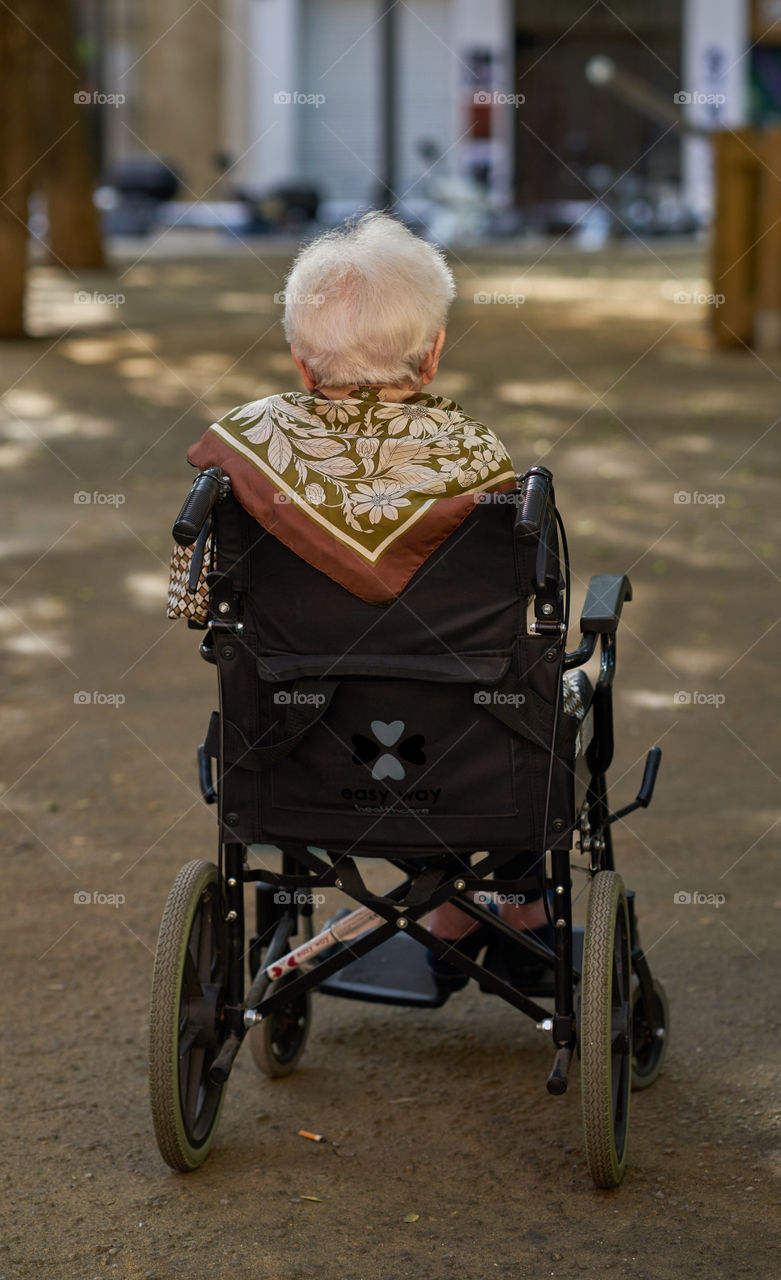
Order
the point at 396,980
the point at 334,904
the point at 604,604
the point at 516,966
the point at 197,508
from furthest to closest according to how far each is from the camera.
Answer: the point at 334,904 < the point at 396,980 < the point at 516,966 < the point at 604,604 < the point at 197,508

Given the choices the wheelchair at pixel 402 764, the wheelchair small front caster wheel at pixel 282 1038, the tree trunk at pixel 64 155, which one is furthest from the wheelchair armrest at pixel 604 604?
the tree trunk at pixel 64 155

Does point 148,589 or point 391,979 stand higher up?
point 391,979

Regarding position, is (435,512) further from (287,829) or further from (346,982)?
(346,982)

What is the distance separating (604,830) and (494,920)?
1.31 feet

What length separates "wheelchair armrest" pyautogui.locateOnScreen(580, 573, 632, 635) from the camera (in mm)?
2955

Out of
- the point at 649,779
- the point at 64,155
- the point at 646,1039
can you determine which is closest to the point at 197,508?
the point at 649,779

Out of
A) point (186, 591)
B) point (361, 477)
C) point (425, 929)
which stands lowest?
point (425, 929)

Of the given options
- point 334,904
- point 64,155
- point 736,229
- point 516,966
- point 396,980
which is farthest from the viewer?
point 64,155

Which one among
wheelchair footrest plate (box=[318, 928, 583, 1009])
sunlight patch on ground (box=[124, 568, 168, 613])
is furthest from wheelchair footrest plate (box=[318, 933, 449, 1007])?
sunlight patch on ground (box=[124, 568, 168, 613])

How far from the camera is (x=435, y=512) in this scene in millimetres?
2658

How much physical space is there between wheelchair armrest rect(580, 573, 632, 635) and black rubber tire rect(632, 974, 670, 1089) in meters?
0.75

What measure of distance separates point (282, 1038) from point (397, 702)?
3.18ft

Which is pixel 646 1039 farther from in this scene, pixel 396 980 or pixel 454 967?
pixel 396 980

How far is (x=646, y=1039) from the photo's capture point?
329 centimetres
